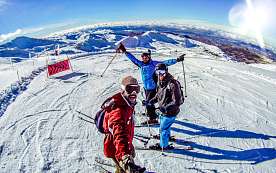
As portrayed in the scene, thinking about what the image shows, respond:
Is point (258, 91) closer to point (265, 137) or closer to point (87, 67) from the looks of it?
point (265, 137)

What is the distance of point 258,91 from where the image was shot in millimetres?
14031

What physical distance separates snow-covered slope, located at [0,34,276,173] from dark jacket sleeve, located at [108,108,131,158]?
291 centimetres

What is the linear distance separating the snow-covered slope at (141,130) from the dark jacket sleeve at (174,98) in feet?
4.04

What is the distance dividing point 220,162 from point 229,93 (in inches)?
264

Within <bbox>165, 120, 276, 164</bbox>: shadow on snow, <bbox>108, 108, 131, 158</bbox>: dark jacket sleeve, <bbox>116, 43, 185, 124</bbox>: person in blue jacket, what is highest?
<bbox>108, 108, 131, 158</bbox>: dark jacket sleeve

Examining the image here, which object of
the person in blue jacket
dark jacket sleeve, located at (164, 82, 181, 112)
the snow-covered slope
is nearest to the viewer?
dark jacket sleeve, located at (164, 82, 181, 112)

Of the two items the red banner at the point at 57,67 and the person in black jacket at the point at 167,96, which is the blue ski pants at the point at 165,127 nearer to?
the person in black jacket at the point at 167,96

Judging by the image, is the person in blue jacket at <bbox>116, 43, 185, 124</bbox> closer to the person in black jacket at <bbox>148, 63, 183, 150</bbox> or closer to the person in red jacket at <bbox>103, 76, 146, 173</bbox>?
the person in black jacket at <bbox>148, 63, 183, 150</bbox>

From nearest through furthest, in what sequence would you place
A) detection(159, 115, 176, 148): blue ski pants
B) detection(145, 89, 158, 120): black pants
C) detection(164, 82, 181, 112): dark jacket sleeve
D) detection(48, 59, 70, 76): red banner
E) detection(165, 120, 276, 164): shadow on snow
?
1. detection(164, 82, 181, 112): dark jacket sleeve
2. detection(159, 115, 176, 148): blue ski pants
3. detection(165, 120, 276, 164): shadow on snow
4. detection(145, 89, 158, 120): black pants
5. detection(48, 59, 70, 76): red banner

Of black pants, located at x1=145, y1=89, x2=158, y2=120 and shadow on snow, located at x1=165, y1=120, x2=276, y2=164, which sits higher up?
black pants, located at x1=145, y1=89, x2=158, y2=120

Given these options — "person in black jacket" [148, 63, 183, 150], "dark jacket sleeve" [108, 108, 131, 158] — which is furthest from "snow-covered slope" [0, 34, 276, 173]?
"dark jacket sleeve" [108, 108, 131, 158]

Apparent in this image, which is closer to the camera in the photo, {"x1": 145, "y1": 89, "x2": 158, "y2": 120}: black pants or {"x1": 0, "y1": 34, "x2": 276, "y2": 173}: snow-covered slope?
{"x1": 0, "y1": 34, "x2": 276, "y2": 173}: snow-covered slope

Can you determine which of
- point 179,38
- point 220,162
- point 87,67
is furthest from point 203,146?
point 179,38

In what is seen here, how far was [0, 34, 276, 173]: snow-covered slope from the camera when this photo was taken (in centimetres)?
663
